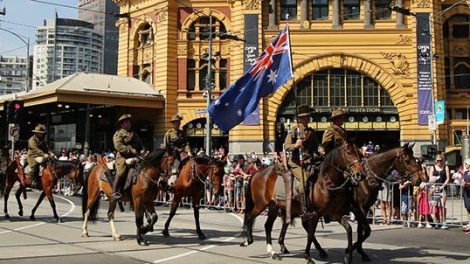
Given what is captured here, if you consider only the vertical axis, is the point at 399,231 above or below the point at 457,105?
below

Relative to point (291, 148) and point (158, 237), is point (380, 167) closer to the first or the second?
point (291, 148)

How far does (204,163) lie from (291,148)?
14.1ft

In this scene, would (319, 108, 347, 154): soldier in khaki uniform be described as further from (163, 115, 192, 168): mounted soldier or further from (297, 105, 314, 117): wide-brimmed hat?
(163, 115, 192, 168): mounted soldier

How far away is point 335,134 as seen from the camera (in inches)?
431

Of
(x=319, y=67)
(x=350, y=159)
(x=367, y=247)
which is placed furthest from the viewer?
(x=319, y=67)

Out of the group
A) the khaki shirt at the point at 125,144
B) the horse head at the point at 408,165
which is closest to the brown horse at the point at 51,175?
the khaki shirt at the point at 125,144

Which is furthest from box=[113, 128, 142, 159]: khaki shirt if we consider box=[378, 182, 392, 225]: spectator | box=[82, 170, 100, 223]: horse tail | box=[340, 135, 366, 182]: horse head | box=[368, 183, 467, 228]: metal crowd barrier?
box=[378, 182, 392, 225]: spectator

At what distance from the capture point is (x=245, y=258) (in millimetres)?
10648

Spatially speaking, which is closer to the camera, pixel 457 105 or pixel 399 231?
pixel 399 231

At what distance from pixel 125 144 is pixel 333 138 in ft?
16.2

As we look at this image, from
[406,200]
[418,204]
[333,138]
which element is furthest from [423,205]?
[333,138]

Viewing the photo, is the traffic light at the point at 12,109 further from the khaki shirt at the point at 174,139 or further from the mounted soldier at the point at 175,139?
the khaki shirt at the point at 174,139

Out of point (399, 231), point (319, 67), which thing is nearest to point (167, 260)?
point (399, 231)

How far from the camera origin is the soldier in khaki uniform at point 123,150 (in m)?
12.9
